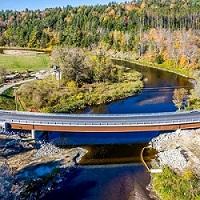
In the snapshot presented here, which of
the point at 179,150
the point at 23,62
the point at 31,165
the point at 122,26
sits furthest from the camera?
the point at 122,26

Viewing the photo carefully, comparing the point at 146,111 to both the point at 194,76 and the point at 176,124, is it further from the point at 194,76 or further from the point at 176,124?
the point at 194,76

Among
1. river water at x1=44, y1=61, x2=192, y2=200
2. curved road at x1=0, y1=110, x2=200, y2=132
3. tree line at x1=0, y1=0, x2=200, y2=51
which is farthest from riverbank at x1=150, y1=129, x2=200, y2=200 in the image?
tree line at x1=0, y1=0, x2=200, y2=51

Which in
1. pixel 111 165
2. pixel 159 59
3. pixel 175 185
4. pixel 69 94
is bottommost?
pixel 111 165

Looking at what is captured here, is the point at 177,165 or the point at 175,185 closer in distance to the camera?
the point at 175,185

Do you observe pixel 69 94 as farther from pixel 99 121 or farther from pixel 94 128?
pixel 94 128

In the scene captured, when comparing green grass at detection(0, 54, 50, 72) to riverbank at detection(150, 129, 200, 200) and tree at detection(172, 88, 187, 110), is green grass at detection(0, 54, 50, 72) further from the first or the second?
riverbank at detection(150, 129, 200, 200)

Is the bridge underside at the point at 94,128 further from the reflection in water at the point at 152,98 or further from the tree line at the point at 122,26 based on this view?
the tree line at the point at 122,26

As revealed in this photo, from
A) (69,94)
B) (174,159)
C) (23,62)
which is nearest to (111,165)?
(174,159)
